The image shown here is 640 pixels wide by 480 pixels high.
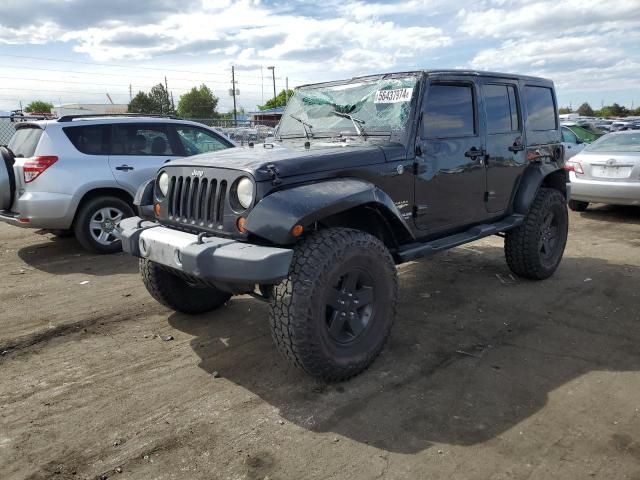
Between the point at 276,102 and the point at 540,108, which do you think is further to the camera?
the point at 276,102

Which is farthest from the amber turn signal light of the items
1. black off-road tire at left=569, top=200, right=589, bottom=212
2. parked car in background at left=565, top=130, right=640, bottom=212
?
black off-road tire at left=569, top=200, right=589, bottom=212

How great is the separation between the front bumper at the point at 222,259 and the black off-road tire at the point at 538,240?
10.4 feet

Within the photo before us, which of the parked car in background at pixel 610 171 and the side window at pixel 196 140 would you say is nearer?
the side window at pixel 196 140

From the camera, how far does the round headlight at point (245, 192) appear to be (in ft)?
10.8

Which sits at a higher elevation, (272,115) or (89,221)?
(272,115)

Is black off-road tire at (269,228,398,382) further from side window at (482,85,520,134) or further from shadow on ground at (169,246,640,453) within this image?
side window at (482,85,520,134)

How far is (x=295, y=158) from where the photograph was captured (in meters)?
3.49

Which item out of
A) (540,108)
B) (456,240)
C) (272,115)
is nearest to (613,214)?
(540,108)

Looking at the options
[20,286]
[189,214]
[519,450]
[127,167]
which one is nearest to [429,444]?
[519,450]

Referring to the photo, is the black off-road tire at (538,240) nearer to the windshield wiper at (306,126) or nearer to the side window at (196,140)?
the windshield wiper at (306,126)

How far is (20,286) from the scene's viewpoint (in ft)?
18.5

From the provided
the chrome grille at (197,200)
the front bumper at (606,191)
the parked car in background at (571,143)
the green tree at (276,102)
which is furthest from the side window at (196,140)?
the green tree at (276,102)

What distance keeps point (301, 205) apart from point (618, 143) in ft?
25.9

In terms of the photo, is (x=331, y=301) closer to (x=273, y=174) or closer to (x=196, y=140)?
(x=273, y=174)
